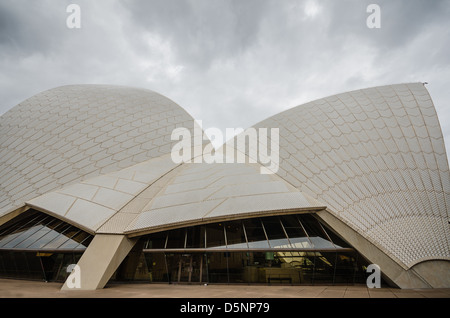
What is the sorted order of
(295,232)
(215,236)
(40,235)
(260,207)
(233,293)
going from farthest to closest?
(40,235), (215,236), (295,232), (260,207), (233,293)

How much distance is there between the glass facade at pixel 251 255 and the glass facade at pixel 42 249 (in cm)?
285

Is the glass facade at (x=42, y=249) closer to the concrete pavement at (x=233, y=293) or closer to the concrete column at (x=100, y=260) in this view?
the concrete column at (x=100, y=260)

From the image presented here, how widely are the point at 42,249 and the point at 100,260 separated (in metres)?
4.35

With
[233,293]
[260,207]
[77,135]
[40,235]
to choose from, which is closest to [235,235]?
[260,207]

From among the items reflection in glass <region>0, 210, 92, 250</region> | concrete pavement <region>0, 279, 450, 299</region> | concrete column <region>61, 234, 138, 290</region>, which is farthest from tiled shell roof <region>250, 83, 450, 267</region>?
reflection in glass <region>0, 210, 92, 250</region>

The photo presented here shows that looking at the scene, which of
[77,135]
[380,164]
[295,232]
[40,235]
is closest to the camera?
[295,232]

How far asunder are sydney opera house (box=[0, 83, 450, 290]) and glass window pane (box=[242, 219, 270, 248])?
53mm

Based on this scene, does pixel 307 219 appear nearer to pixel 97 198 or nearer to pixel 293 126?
pixel 293 126

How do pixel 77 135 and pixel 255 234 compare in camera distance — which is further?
pixel 77 135

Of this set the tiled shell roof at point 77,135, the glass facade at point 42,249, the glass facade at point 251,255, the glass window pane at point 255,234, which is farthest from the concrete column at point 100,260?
the tiled shell roof at point 77,135

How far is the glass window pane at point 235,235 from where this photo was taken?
9.74 m

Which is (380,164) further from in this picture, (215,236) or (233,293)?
(233,293)

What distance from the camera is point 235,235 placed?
399 inches
